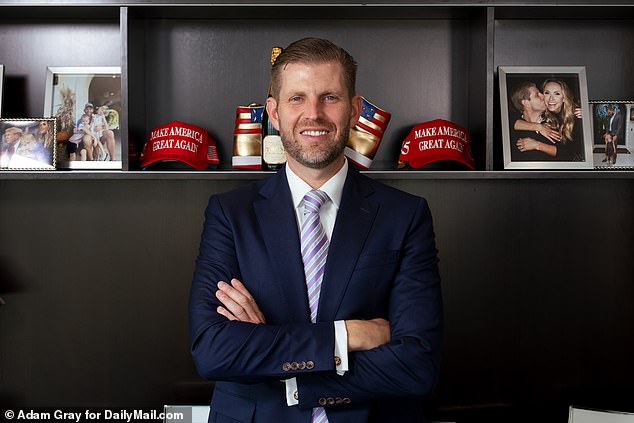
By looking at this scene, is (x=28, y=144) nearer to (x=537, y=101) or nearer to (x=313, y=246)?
(x=313, y=246)

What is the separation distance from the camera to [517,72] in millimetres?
2064

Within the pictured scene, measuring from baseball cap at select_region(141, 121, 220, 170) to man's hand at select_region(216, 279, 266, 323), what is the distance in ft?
1.85

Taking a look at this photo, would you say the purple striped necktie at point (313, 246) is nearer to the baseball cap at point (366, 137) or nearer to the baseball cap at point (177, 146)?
the baseball cap at point (366, 137)

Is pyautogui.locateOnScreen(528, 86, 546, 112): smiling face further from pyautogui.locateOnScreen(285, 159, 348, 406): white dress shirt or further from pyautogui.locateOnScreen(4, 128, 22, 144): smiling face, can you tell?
pyautogui.locateOnScreen(4, 128, 22, 144): smiling face

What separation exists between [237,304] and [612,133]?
123cm

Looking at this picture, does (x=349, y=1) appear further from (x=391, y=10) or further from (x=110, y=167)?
(x=110, y=167)

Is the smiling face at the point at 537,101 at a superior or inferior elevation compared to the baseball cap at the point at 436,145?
superior

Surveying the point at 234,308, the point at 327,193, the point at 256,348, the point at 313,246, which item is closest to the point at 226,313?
the point at 234,308

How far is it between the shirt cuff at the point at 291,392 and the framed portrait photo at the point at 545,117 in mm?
905

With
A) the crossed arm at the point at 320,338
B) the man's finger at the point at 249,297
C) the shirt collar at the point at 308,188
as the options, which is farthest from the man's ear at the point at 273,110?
the man's finger at the point at 249,297

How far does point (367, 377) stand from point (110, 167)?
39.3 inches

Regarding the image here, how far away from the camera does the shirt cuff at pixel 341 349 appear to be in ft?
4.66

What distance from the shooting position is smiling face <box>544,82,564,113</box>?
80.6 inches

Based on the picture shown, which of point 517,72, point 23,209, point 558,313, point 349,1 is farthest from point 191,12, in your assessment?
point 558,313
